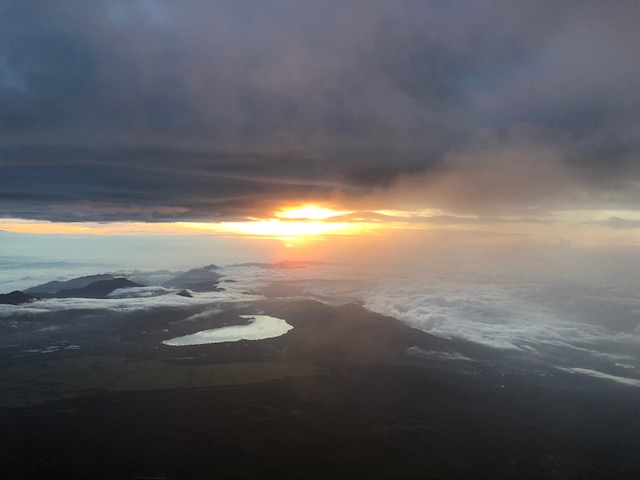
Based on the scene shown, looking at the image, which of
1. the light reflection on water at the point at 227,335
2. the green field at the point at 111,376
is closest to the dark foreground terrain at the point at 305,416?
the green field at the point at 111,376

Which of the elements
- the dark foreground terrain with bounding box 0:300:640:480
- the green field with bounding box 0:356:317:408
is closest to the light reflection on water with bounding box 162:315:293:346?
the dark foreground terrain with bounding box 0:300:640:480

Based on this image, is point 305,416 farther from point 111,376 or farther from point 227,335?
point 227,335

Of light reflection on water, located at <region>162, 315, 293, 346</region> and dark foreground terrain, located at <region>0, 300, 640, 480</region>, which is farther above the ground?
light reflection on water, located at <region>162, 315, 293, 346</region>

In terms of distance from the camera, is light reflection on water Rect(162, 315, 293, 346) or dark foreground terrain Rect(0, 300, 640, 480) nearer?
dark foreground terrain Rect(0, 300, 640, 480)

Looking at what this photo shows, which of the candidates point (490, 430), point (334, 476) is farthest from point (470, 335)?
point (334, 476)

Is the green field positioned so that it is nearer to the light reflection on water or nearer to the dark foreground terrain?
the dark foreground terrain

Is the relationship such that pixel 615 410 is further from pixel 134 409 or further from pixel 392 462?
pixel 134 409
